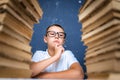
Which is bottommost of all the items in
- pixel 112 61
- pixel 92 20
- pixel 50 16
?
pixel 112 61

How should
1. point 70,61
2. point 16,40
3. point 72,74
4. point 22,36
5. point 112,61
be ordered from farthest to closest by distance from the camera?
point 70,61 < point 72,74 < point 22,36 < point 16,40 < point 112,61

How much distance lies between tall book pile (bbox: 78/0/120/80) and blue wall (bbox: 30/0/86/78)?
98cm

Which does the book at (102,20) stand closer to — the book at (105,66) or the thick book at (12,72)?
the book at (105,66)

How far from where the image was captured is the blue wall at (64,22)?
270cm

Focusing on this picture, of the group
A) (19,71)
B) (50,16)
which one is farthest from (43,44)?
(19,71)

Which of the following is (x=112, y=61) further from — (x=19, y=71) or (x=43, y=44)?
(x=43, y=44)

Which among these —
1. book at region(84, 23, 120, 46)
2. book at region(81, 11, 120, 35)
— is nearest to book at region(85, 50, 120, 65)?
book at region(84, 23, 120, 46)

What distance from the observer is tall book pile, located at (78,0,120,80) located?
115 cm

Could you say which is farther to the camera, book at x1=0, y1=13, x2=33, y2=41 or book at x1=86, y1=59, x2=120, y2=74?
book at x1=0, y1=13, x2=33, y2=41

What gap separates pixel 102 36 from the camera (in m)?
1.41

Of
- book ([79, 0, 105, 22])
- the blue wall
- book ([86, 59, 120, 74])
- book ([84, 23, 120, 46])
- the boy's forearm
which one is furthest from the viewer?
the blue wall

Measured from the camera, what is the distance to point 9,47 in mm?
1276

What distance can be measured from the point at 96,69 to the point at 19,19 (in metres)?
0.67

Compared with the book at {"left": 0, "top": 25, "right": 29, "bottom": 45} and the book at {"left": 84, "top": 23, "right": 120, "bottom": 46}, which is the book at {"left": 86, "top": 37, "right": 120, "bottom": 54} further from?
the book at {"left": 0, "top": 25, "right": 29, "bottom": 45}
